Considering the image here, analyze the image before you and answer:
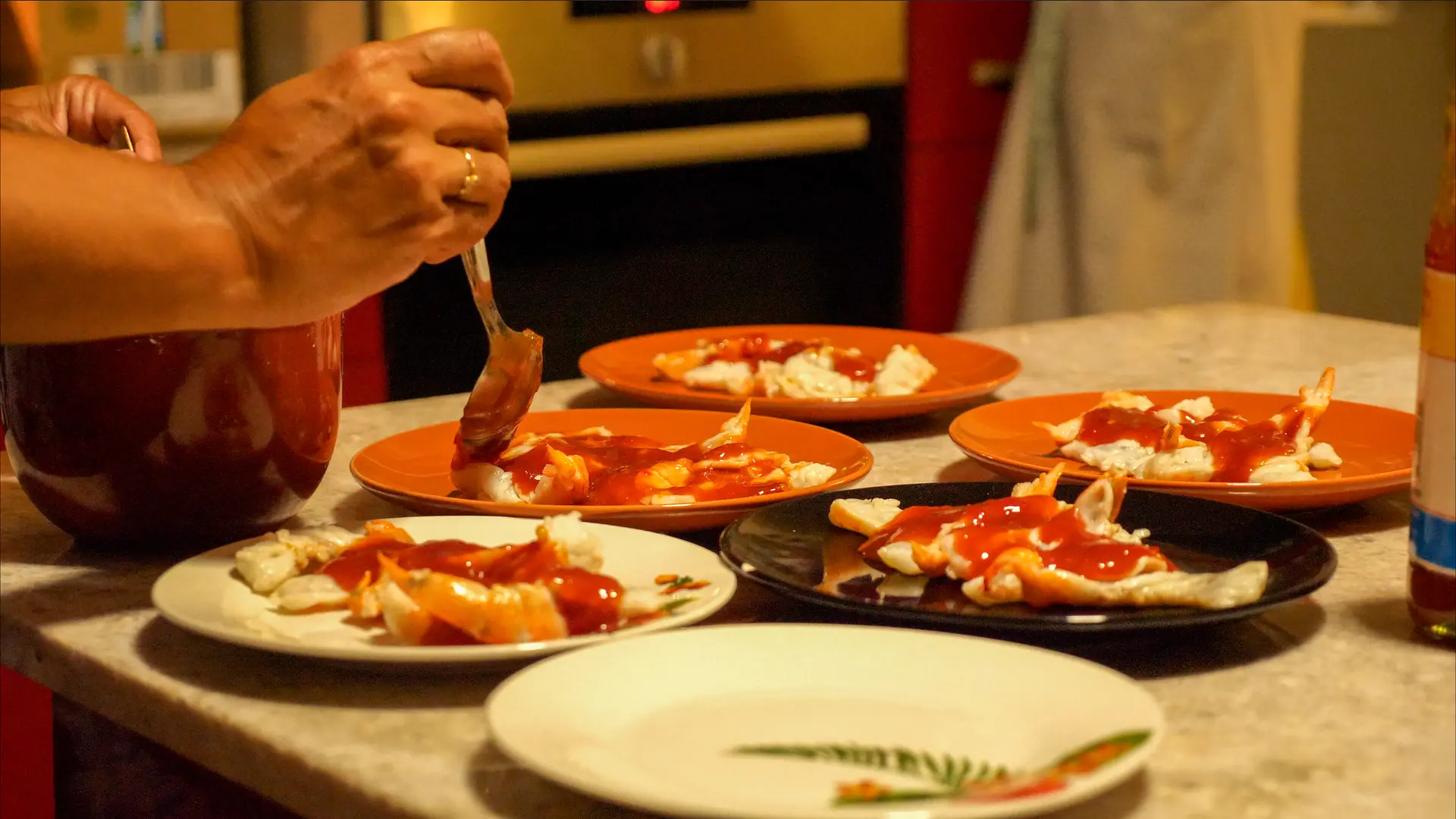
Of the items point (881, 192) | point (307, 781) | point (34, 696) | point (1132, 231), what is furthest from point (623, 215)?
point (307, 781)

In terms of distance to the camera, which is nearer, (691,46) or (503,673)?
(503,673)

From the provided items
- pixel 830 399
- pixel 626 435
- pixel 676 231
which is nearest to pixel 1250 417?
pixel 830 399

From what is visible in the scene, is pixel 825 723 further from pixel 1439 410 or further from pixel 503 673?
pixel 1439 410

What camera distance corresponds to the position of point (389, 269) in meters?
0.99

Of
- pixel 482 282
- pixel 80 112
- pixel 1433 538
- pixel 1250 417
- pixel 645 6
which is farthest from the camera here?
pixel 645 6

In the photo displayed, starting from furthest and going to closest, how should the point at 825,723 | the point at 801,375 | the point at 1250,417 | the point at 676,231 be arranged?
the point at 676,231, the point at 801,375, the point at 1250,417, the point at 825,723

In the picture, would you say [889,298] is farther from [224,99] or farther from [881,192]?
[224,99]

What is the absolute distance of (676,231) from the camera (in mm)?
2982

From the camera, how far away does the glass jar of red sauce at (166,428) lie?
1059 mm

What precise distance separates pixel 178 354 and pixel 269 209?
6.9 inches

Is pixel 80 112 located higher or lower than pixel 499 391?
higher

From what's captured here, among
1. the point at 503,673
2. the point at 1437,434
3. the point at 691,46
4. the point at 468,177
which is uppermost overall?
the point at 691,46

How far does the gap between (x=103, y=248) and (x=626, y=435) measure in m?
0.56

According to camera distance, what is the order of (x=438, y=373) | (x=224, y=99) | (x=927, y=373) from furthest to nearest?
(x=438, y=373), (x=224, y=99), (x=927, y=373)
